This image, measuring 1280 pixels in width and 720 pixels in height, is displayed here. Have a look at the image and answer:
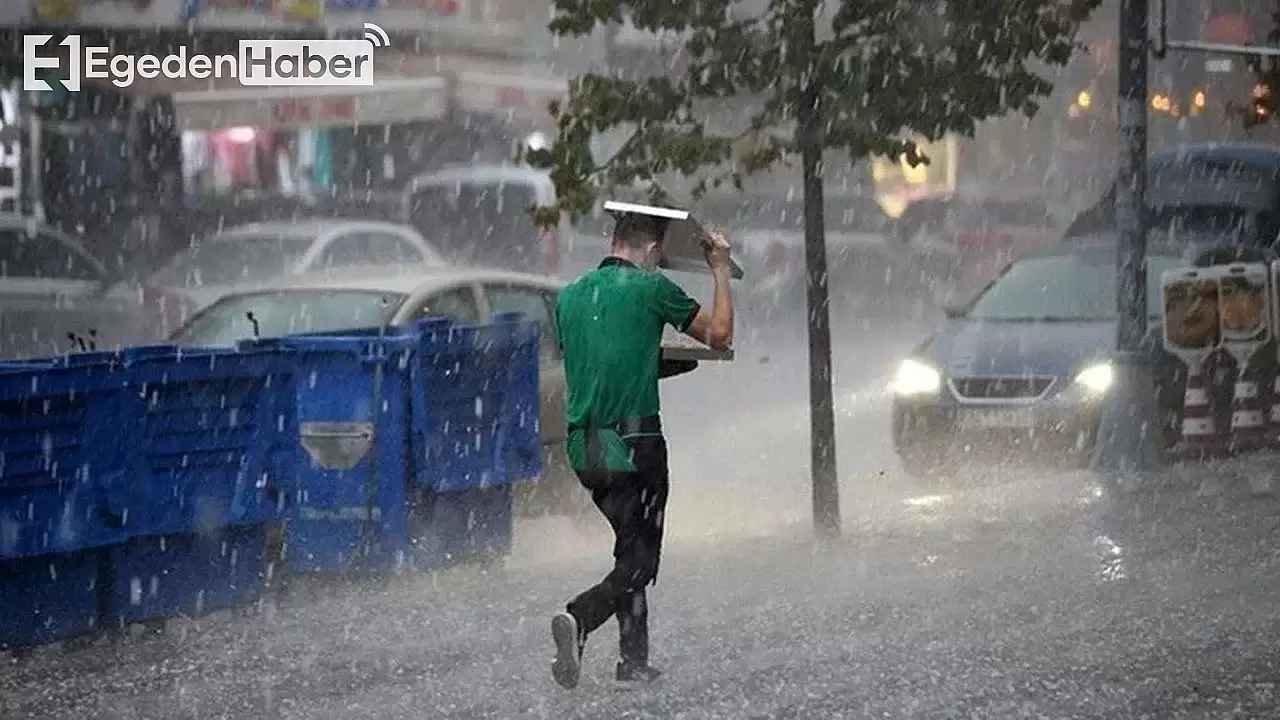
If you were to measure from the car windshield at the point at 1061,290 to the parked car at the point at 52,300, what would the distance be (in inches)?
351

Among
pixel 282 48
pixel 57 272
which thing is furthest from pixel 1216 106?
pixel 57 272

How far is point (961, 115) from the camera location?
12.6 metres

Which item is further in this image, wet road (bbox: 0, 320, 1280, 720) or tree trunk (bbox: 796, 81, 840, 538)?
tree trunk (bbox: 796, 81, 840, 538)

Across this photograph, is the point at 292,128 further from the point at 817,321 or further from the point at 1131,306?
the point at 817,321

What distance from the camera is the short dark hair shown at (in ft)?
29.6

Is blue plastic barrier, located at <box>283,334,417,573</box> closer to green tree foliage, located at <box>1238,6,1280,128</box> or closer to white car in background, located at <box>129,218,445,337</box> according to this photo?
white car in background, located at <box>129,218,445,337</box>

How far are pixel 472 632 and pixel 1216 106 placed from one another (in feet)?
135

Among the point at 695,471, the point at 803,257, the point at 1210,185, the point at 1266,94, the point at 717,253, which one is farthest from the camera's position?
the point at 803,257

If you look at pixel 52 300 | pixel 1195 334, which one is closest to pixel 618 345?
pixel 1195 334

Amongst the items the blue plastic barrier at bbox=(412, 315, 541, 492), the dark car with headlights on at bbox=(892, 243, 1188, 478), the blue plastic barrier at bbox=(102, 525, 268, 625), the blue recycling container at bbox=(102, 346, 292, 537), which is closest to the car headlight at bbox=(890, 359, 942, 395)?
the dark car with headlights on at bbox=(892, 243, 1188, 478)

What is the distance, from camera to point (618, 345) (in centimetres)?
888

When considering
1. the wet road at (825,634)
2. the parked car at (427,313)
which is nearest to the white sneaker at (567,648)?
the wet road at (825,634)

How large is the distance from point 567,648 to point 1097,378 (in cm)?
760

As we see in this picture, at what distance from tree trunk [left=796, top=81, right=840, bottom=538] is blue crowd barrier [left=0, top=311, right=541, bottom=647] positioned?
4.82 ft
